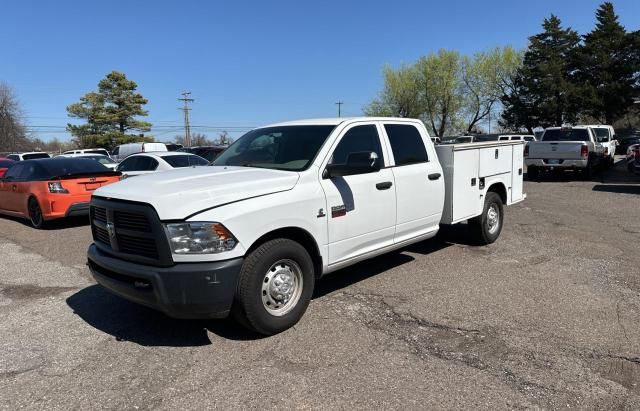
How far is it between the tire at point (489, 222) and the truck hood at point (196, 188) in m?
3.82

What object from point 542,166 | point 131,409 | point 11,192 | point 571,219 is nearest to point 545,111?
point 542,166

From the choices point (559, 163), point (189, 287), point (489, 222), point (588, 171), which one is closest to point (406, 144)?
point (489, 222)

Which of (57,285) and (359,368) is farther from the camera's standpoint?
(57,285)

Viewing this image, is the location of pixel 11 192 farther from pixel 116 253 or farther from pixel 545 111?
pixel 545 111

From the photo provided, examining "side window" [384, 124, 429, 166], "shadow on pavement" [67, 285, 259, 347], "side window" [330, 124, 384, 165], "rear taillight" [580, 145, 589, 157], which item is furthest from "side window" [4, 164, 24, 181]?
"rear taillight" [580, 145, 589, 157]

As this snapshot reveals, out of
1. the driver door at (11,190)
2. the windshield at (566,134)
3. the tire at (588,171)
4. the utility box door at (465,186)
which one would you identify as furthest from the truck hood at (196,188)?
the windshield at (566,134)

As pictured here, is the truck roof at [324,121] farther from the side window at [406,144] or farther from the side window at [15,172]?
the side window at [15,172]

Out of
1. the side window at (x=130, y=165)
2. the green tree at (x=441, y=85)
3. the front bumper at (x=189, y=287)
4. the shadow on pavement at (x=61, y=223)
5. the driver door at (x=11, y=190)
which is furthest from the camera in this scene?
the green tree at (x=441, y=85)

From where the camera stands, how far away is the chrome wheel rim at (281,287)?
4.16 meters

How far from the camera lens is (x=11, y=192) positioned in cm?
1071

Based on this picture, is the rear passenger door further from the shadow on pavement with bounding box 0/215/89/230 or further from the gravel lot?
the shadow on pavement with bounding box 0/215/89/230

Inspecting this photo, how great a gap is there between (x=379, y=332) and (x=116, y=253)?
2.37m

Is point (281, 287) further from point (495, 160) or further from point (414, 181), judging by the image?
point (495, 160)

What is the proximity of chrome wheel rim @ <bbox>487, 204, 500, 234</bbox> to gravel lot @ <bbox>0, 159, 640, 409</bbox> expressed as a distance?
84 centimetres
